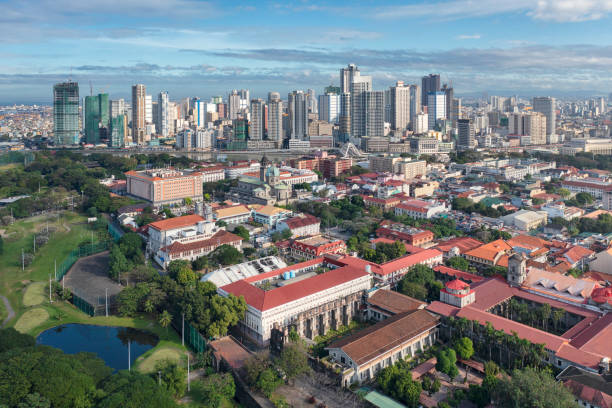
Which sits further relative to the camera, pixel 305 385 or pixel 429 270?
pixel 429 270

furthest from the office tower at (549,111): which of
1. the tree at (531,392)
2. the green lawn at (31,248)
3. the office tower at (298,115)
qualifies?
the tree at (531,392)

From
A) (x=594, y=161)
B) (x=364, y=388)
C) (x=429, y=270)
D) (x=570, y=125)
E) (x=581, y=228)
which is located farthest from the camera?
(x=570, y=125)

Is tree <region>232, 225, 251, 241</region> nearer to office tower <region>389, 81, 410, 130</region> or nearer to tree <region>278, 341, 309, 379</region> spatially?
tree <region>278, 341, 309, 379</region>

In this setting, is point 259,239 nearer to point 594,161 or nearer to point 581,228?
point 581,228

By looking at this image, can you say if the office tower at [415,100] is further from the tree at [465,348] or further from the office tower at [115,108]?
the tree at [465,348]

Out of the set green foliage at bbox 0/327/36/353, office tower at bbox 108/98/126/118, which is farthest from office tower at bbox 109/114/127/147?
green foliage at bbox 0/327/36/353

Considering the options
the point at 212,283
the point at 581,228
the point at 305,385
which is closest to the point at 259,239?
the point at 212,283

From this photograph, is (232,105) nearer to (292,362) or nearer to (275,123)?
(275,123)
